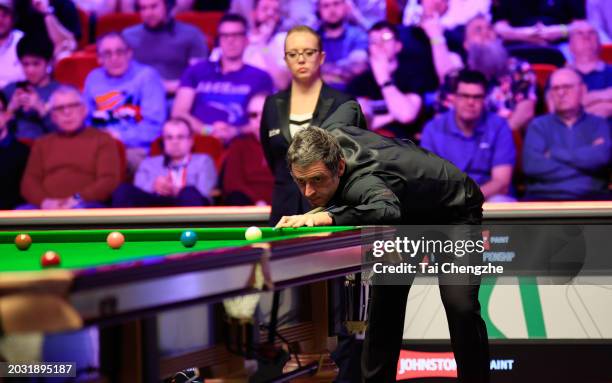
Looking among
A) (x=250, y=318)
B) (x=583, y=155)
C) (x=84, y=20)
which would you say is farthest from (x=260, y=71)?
(x=250, y=318)

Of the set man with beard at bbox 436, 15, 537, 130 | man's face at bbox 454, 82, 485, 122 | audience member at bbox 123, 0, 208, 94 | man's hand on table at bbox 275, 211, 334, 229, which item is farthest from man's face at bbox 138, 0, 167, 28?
man's hand on table at bbox 275, 211, 334, 229

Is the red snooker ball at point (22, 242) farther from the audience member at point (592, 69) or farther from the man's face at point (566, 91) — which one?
the audience member at point (592, 69)

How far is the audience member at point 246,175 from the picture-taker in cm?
583

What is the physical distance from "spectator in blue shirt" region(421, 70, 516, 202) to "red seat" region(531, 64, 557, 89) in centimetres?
41

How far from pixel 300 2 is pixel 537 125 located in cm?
172

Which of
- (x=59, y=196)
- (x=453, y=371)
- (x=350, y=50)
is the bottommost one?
(x=453, y=371)

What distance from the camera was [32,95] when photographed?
20.8ft

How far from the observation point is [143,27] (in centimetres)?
639

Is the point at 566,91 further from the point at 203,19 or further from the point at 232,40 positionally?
the point at 203,19

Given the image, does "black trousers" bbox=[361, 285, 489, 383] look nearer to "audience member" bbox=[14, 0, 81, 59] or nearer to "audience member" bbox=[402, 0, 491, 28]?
"audience member" bbox=[402, 0, 491, 28]

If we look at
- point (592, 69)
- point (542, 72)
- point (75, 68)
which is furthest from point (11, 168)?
point (592, 69)

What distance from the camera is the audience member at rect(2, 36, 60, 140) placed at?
6.32 metres

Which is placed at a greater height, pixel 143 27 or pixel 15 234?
pixel 143 27

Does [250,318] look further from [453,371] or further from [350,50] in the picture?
[350,50]
